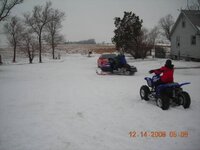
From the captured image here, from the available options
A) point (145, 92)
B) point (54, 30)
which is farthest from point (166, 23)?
point (145, 92)

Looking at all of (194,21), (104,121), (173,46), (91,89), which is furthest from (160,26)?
(104,121)

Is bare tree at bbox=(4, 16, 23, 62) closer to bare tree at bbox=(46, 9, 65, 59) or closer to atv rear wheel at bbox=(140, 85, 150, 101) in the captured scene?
bare tree at bbox=(46, 9, 65, 59)

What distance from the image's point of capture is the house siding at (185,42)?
2570cm

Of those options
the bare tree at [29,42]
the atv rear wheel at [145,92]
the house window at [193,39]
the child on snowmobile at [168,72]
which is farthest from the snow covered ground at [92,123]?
the bare tree at [29,42]

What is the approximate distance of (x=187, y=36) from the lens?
27.4 metres

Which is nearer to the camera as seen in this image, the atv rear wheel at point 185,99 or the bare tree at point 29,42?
the atv rear wheel at point 185,99

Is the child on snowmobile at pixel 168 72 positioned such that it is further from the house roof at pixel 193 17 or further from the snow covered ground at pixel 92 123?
the house roof at pixel 193 17

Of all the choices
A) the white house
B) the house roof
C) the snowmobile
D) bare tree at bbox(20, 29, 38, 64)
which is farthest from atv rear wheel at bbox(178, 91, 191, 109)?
bare tree at bbox(20, 29, 38, 64)

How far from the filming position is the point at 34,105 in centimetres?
822

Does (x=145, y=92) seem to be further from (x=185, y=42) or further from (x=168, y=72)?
(x=185, y=42)

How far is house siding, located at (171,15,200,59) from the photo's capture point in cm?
2570

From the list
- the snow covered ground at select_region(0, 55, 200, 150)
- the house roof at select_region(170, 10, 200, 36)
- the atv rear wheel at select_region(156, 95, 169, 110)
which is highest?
the house roof at select_region(170, 10, 200, 36)

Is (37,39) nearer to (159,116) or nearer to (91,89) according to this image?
Result: (91,89)

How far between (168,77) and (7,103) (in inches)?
269
